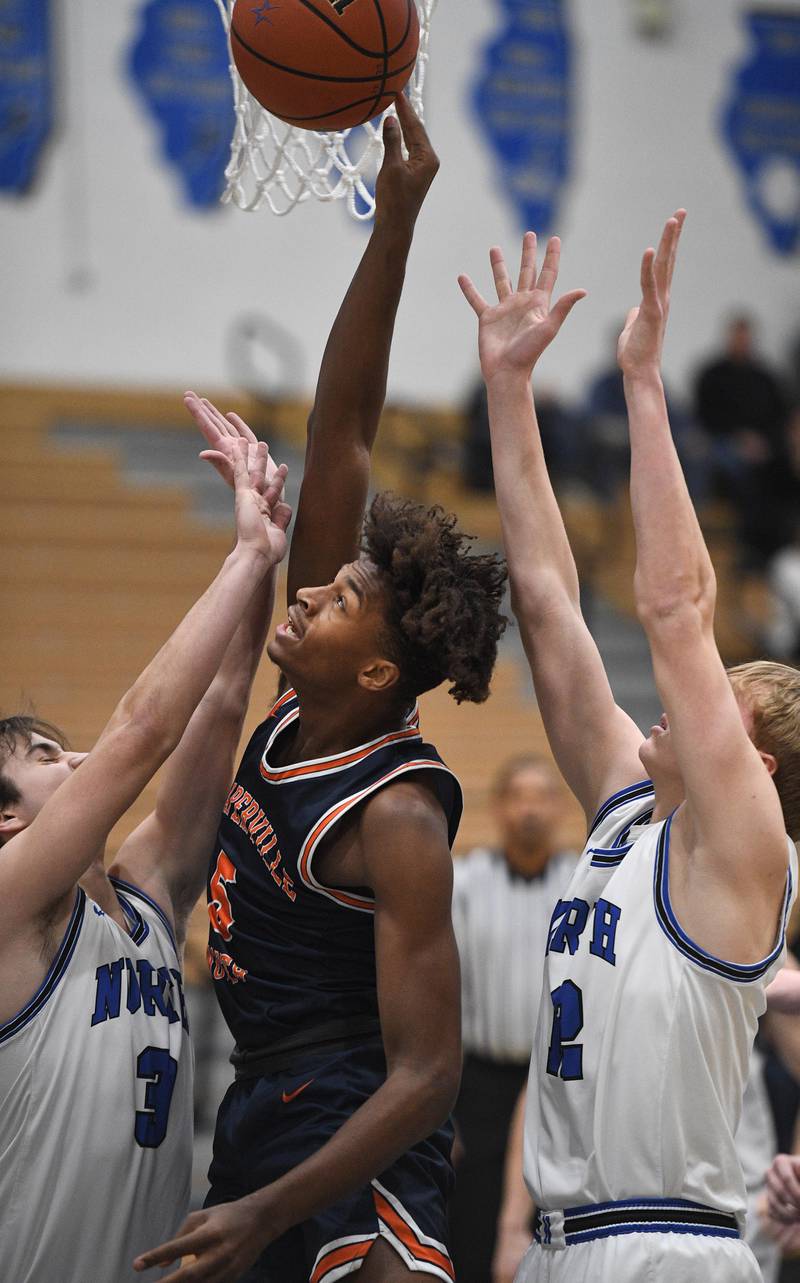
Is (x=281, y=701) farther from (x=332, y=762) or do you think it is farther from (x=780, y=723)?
(x=780, y=723)

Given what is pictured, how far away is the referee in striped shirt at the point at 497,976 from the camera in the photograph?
5.05 m

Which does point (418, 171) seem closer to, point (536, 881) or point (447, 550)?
point (447, 550)

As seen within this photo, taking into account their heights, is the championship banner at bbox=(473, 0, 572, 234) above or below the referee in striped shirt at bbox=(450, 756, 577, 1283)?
above

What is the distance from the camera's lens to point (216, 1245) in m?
2.20

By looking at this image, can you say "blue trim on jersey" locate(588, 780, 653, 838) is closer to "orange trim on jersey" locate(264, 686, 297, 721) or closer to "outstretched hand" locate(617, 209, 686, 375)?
"orange trim on jersey" locate(264, 686, 297, 721)

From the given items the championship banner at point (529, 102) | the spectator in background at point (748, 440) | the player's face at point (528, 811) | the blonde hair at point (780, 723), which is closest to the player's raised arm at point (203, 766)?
the blonde hair at point (780, 723)

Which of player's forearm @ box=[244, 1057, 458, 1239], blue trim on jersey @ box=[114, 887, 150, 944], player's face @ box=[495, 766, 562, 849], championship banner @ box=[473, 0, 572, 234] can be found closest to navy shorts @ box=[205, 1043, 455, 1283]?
player's forearm @ box=[244, 1057, 458, 1239]

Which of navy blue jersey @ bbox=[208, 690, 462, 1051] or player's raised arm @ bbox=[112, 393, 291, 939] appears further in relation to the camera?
player's raised arm @ bbox=[112, 393, 291, 939]

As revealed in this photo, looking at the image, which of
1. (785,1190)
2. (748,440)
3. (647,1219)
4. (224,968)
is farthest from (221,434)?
(748,440)

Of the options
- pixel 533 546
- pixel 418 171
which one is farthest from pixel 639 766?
pixel 418 171

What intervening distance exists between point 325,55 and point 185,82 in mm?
8768

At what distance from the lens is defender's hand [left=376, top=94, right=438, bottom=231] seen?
286 cm

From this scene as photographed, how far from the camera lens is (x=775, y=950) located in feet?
7.72

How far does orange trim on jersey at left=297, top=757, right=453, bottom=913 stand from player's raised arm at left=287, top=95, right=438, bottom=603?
0.51m
